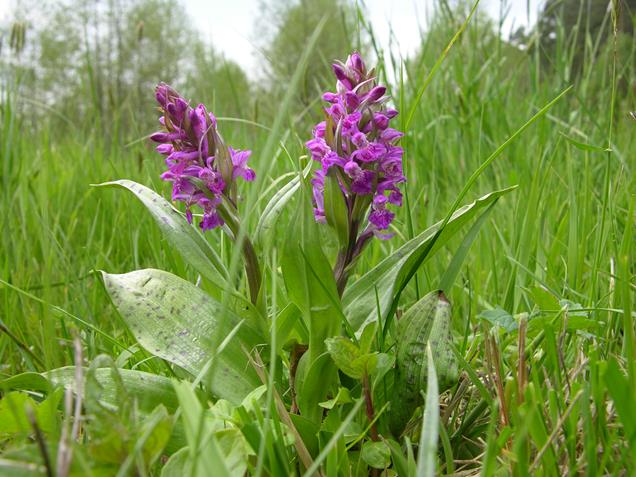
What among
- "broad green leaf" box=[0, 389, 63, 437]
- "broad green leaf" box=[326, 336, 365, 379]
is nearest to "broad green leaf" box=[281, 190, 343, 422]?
"broad green leaf" box=[326, 336, 365, 379]

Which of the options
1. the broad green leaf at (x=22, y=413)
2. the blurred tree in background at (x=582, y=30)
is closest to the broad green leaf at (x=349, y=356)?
the broad green leaf at (x=22, y=413)

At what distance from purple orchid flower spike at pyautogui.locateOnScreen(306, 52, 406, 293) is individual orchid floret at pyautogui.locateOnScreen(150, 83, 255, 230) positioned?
0.18 m

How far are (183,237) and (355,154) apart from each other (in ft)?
1.14

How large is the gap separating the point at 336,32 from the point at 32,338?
24223 mm

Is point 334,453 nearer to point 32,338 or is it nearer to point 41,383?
point 41,383

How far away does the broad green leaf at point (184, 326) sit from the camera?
3.33ft

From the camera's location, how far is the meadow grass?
2.38ft

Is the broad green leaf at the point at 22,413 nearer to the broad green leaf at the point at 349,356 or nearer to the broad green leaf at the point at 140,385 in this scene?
the broad green leaf at the point at 140,385

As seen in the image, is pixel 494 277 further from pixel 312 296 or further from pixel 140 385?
pixel 140 385

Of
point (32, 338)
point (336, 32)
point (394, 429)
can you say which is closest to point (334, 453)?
point (394, 429)

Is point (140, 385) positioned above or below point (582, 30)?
below

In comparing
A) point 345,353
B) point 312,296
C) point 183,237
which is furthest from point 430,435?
point 183,237

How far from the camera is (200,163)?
1096 mm

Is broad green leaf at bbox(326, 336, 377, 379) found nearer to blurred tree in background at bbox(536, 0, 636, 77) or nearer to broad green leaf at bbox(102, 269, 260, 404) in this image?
broad green leaf at bbox(102, 269, 260, 404)
